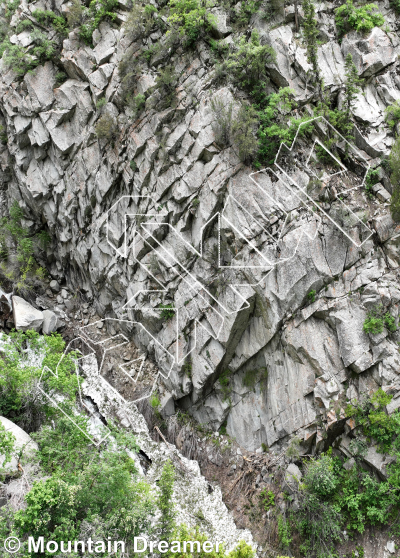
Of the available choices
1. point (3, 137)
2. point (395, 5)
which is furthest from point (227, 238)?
point (3, 137)

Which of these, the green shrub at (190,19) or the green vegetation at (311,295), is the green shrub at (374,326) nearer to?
the green vegetation at (311,295)

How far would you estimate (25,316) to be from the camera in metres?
16.9

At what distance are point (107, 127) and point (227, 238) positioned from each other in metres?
7.14

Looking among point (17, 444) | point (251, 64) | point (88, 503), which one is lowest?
point (88, 503)

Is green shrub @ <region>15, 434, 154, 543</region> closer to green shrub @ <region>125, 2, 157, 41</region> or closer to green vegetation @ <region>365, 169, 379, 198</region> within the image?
green vegetation @ <region>365, 169, 379, 198</region>

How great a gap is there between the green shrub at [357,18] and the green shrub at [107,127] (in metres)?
9.15

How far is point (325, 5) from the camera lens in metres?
14.9

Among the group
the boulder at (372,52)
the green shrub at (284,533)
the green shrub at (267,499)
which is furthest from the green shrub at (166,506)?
the boulder at (372,52)

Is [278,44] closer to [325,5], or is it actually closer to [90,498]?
[325,5]

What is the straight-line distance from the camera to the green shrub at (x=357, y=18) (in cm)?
1422

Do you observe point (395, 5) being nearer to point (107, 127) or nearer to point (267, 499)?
point (107, 127)

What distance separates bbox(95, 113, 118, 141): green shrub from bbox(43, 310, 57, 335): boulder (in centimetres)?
782

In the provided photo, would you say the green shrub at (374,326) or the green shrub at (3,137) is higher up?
the green shrub at (3,137)

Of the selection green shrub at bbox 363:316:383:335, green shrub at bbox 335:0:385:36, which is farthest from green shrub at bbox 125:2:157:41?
green shrub at bbox 363:316:383:335
